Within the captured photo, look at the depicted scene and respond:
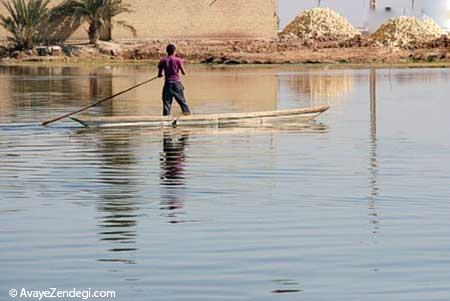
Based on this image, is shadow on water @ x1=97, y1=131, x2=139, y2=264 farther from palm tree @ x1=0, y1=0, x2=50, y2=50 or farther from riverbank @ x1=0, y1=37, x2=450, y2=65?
palm tree @ x1=0, y1=0, x2=50, y2=50

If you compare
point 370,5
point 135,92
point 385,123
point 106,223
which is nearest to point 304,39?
point 370,5

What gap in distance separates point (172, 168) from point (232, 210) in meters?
3.99

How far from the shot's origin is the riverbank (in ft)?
208

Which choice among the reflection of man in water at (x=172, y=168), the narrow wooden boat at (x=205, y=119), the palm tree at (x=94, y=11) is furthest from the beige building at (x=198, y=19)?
the reflection of man in water at (x=172, y=168)

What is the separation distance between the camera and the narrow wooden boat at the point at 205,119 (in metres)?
22.5

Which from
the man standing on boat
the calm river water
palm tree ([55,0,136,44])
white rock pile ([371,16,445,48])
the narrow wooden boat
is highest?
palm tree ([55,0,136,44])

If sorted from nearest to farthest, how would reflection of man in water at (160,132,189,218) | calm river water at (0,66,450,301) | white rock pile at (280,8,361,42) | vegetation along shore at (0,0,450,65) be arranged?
calm river water at (0,66,450,301) < reflection of man in water at (160,132,189,218) < vegetation along shore at (0,0,450,65) < white rock pile at (280,8,361,42)

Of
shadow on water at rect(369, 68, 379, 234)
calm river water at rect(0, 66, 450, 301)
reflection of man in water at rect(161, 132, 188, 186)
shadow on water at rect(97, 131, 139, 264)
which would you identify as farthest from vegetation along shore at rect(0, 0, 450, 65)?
shadow on water at rect(97, 131, 139, 264)

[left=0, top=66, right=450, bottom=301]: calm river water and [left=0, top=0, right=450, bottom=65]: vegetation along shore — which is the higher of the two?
[left=0, top=0, right=450, bottom=65]: vegetation along shore

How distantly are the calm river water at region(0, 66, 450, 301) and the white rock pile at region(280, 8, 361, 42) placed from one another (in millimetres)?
48625

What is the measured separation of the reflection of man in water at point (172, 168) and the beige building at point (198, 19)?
146ft

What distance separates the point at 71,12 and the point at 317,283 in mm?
56227

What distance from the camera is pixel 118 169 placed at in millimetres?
16500

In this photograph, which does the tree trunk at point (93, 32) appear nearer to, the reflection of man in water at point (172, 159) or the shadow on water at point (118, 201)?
the reflection of man in water at point (172, 159)
